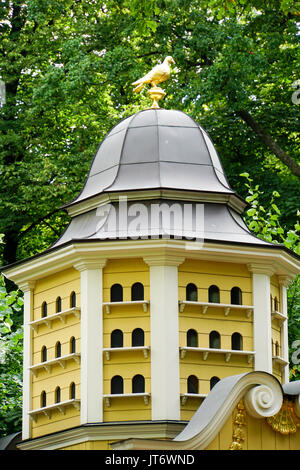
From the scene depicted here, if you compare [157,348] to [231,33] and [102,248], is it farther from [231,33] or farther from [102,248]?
[231,33]

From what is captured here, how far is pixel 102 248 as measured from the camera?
14.1 m

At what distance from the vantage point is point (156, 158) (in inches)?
603

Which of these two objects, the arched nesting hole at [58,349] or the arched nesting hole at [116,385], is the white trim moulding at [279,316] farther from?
the arched nesting hole at [58,349]

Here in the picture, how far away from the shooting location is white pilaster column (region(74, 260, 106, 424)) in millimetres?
13742

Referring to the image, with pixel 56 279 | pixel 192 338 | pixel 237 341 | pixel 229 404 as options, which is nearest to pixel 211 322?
pixel 192 338

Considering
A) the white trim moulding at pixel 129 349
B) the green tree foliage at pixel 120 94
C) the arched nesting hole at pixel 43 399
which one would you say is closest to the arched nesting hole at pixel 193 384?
the white trim moulding at pixel 129 349

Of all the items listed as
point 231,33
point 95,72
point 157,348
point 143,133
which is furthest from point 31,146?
point 157,348

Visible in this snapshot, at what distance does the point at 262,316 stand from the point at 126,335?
1.96m

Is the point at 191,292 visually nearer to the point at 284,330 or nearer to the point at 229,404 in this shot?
the point at 284,330

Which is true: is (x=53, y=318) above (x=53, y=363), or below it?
above

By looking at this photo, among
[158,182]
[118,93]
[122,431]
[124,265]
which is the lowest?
[122,431]

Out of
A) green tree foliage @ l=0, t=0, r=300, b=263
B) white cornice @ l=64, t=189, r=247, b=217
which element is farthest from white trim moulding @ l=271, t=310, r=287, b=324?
green tree foliage @ l=0, t=0, r=300, b=263

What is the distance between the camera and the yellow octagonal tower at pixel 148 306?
13.8 metres

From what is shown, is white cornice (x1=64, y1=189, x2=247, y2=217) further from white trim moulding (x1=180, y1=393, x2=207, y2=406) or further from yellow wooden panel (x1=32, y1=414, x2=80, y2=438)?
yellow wooden panel (x1=32, y1=414, x2=80, y2=438)
